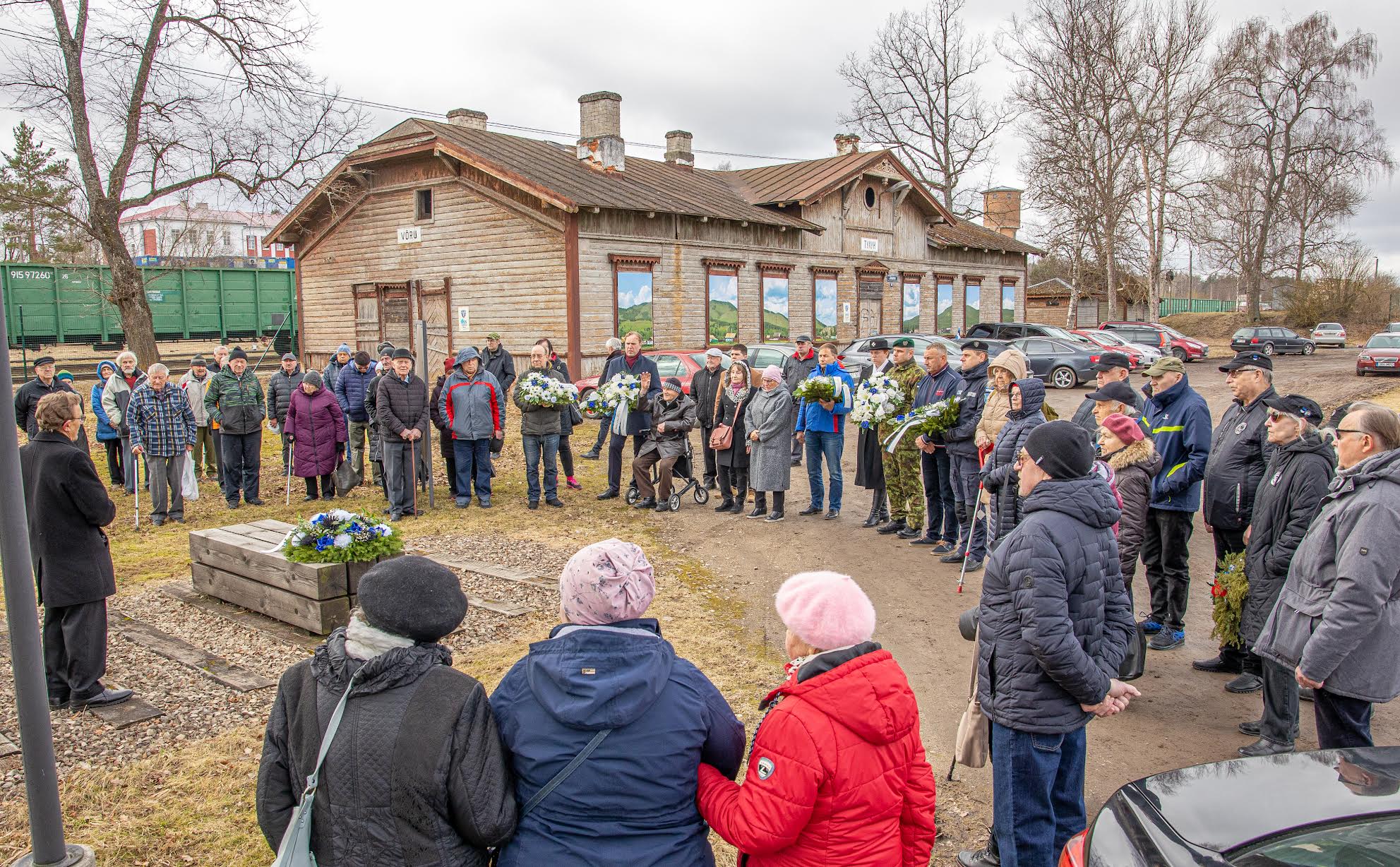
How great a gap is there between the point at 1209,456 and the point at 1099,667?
3.67m

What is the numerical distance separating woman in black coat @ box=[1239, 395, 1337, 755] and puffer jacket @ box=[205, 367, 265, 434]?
10551 mm

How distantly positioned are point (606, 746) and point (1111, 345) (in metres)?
29.7

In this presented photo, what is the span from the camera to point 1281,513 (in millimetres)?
4941

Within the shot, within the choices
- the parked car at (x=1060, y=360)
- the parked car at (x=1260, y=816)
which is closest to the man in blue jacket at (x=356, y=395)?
the parked car at (x=1260, y=816)

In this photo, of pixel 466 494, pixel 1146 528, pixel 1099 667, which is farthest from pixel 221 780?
pixel 466 494

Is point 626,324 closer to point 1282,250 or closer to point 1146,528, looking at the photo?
point 1146,528

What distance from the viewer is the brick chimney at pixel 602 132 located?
77.2 feet

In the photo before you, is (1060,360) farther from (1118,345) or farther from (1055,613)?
(1055,613)

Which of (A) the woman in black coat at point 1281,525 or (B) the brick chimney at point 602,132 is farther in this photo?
(B) the brick chimney at point 602,132

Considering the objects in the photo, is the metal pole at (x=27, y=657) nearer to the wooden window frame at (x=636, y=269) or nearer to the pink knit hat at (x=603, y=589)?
the pink knit hat at (x=603, y=589)

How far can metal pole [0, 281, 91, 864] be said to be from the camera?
300cm

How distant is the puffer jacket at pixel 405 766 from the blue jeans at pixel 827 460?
8.51 m

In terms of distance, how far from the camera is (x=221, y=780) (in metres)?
4.64

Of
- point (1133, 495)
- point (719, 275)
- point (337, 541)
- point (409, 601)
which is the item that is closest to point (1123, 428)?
point (1133, 495)
